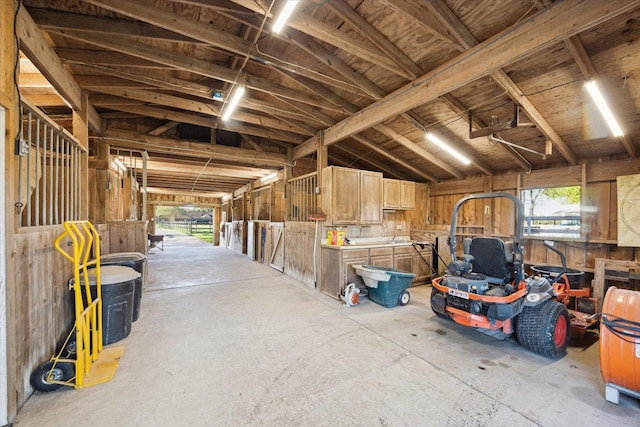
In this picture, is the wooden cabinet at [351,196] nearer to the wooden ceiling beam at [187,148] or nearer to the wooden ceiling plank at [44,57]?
the wooden ceiling beam at [187,148]

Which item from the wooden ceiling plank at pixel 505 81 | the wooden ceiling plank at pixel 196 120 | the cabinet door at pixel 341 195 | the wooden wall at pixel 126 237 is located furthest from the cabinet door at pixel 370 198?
the wooden wall at pixel 126 237

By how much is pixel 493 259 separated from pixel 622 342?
1.28 meters

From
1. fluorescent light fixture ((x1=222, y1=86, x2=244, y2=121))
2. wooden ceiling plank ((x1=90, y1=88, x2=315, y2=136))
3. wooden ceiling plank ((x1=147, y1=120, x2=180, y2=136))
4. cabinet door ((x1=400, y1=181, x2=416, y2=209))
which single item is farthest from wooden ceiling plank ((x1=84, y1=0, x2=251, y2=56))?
cabinet door ((x1=400, y1=181, x2=416, y2=209))

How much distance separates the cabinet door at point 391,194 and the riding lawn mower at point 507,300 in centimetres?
269

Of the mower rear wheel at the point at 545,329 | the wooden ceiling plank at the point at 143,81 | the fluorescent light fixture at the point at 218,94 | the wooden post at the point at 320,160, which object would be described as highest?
the wooden ceiling plank at the point at 143,81

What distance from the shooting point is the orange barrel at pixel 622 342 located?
1.88 m

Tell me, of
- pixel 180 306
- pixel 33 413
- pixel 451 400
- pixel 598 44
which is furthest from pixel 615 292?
pixel 180 306

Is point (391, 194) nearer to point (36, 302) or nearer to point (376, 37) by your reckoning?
point (376, 37)

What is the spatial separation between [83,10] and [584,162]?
7825mm

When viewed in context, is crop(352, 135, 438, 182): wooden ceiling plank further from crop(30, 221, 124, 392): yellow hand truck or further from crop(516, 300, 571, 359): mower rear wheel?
crop(30, 221, 124, 392): yellow hand truck

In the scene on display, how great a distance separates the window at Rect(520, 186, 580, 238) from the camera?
16.6 feet

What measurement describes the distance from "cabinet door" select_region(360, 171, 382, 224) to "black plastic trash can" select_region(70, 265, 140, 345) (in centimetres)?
398

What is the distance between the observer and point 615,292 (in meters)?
2.15

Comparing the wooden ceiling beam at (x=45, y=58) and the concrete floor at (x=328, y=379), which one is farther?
the wooden ceiling beam at (x=45, y=58)
